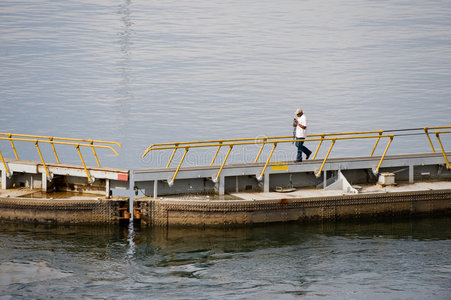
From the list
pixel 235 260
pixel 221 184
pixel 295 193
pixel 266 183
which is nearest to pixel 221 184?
pixel 221 184

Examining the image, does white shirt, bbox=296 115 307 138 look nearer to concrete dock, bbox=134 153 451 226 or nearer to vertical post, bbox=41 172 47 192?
concrete dock, bbox=134 153 451 226

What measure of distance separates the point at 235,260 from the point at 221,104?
82.9 feet

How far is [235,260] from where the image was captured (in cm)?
2192

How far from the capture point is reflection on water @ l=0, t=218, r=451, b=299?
1972 cm

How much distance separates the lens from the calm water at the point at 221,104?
20547 millimetres

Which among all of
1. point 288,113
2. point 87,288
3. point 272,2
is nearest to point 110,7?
point 272,2

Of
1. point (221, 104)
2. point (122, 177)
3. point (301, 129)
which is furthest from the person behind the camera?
point (221, 104)

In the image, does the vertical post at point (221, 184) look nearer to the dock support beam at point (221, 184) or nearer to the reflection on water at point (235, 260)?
the dock support beam at point (221, 184)

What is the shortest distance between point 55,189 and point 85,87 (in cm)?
2645

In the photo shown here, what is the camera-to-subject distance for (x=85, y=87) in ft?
168

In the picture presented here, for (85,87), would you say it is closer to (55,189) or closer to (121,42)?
(121,42)

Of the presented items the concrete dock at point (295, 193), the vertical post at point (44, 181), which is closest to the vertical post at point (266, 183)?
the concrete dock at point (295, 193)

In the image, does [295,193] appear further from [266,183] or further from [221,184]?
[221,184]

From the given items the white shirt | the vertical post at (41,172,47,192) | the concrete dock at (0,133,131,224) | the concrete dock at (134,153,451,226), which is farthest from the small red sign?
the white shirt
